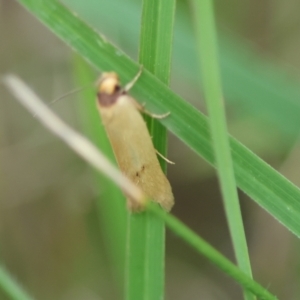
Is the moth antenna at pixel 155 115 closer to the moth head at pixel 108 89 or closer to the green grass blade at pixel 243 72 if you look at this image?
the moth head at pixel 108 89

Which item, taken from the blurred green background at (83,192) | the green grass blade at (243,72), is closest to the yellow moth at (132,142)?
the green grass blade at (243,72)

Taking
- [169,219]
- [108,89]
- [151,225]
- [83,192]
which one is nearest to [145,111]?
[108,89]

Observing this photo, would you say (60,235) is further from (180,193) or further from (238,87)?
(238,87)

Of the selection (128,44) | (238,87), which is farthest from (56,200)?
(238,87)

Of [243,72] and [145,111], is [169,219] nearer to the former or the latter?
[145,111]

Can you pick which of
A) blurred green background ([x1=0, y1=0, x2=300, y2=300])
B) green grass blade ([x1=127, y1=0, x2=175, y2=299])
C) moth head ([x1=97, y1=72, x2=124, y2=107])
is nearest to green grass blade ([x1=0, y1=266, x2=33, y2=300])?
green grass blade ([x1=127, y1=0, x2=175, y2=299])

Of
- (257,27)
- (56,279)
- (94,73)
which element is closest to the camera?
(94,73)
